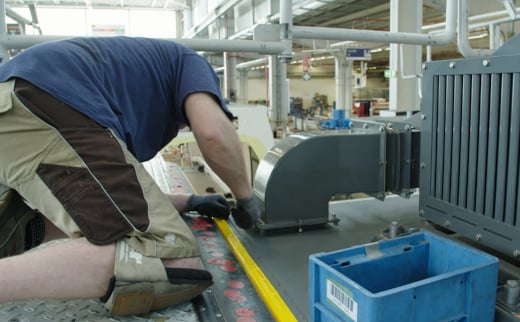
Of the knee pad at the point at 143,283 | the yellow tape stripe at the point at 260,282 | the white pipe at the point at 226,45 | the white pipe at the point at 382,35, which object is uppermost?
the white pipe at the point at 382,35

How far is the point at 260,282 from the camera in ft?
3.47

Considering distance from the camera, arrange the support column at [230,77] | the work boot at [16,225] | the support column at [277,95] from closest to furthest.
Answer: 1. the work boot at [16,225]
2. the support column at [277,95]
3. the support column at [230,77]

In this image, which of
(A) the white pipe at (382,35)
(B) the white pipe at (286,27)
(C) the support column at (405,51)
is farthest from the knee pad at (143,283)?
(C) the support column at (405,51)

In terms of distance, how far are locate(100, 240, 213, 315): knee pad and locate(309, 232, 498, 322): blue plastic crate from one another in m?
0.32

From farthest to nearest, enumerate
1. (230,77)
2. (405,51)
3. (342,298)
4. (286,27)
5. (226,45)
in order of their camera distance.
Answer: (230,77) < (405,51) < (226,45) < (286,27) < (342,298)

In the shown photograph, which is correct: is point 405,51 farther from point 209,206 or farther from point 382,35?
point 209,206

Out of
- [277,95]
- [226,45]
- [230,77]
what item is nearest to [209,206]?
[226,45]

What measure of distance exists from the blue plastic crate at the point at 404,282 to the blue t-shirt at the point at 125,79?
61 centimetres

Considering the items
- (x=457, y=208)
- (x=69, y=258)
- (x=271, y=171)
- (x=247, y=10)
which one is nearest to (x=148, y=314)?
(x=69, y=258)

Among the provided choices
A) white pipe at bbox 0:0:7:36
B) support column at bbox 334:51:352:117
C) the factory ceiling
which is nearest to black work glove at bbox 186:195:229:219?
white pipe at bbox 0:0:7:36

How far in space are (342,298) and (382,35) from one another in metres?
2.10

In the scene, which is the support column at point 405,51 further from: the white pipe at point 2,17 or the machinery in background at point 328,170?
the white pipe at point 2,17

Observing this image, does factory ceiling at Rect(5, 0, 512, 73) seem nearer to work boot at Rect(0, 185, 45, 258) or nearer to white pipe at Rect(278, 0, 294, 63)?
white pipe at Rect(278, 0, 294, 63)

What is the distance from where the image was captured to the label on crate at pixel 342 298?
0.67 metres
